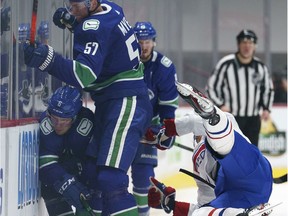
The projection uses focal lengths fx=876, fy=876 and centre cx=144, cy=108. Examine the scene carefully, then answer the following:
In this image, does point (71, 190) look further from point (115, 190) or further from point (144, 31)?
point (144, 31)

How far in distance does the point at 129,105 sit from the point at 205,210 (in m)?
0.68

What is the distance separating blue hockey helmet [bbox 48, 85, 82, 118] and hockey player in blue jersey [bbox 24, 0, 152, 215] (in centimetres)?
8

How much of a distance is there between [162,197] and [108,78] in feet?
1.87

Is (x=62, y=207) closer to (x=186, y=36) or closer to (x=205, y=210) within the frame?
(x=205, y=210)

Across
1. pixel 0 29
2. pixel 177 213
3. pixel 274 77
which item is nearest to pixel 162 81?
pixel 177 213

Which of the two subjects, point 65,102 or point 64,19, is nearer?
point 65,102

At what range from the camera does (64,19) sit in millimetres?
3838

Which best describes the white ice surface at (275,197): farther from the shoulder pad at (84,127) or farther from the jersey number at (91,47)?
the jersey number at (91,47)

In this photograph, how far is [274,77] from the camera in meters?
9.13

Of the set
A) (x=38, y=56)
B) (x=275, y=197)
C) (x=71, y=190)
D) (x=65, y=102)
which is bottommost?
(x=275, y=197)

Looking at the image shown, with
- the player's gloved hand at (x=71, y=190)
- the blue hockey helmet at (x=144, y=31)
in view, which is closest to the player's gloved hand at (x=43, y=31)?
the player's gloved hand at (x=71, y=190)

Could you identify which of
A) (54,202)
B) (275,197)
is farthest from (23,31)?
(275,197)

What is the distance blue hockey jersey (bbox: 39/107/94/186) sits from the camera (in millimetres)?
3727

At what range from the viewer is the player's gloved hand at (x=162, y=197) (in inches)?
139
